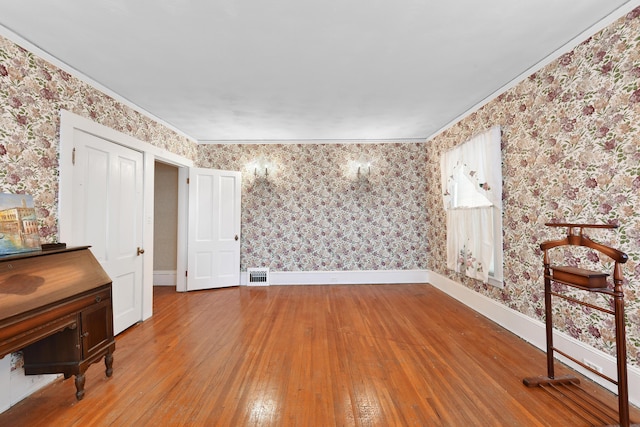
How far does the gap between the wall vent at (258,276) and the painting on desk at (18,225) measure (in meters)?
3.30

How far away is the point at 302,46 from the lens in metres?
2.35

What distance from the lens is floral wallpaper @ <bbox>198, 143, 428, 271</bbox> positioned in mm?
5270

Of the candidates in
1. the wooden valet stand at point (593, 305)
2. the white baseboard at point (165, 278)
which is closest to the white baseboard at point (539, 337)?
the wooden valet stand at point (593, 305)

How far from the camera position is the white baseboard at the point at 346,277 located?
5238 mm

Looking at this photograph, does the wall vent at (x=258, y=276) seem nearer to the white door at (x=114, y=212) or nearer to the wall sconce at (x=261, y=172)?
the wall sconce at (x=261, y=172)

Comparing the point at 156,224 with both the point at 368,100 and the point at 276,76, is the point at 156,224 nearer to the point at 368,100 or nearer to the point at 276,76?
the point at 276,76

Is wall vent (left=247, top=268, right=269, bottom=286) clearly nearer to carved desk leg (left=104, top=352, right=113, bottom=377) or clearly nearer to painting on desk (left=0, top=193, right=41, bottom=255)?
carved desk leg (left=104, top=352, right=113, bottom=377)

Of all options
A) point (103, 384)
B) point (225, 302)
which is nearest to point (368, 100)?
point (225, 302)

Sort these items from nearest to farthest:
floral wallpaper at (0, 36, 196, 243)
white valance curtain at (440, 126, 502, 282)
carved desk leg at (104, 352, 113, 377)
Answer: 1. floral wallpaper at (0, 36, 196, 243)
2. carved desk leg at (104, 352, 113, 377)
3. white valance curtain at (440, 126, 502, 282)

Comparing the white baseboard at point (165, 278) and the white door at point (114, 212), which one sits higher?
the white door at point (114, 212)

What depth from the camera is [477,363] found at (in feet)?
8.13

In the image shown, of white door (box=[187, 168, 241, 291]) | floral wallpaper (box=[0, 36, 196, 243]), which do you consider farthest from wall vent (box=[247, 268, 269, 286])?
floral wallpaper (box=[0, 36, 196, 243])

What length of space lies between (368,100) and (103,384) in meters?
3.80

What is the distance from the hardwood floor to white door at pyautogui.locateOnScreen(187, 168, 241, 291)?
45.2 inches
